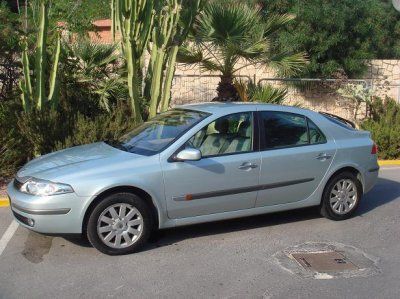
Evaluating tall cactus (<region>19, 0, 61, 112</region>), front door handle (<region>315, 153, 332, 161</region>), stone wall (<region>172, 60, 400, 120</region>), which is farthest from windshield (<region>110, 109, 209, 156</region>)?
stone wall (<region>172, 60, 400, 120</region>)

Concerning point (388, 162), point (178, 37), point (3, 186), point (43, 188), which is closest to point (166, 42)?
point (178, 37)

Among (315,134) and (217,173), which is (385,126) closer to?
(315,134)

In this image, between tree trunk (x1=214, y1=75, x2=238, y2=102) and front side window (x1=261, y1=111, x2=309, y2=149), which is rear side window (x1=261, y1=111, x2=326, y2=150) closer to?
front side window (x1=261, y1=111, x2=309, y2=149)

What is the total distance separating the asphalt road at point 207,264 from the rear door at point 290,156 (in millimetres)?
473

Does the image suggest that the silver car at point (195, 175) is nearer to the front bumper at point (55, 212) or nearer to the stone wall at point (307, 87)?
the front bumper at point (55, 212)

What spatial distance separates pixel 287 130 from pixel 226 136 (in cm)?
79

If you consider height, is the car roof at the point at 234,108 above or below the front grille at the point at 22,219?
above

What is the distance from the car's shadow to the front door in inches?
16.3

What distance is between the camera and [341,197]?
22.1 ft

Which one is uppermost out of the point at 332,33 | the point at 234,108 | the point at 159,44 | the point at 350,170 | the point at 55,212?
the point at 332,33

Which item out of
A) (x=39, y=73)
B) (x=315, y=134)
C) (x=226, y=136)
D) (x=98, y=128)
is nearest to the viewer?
(x=226, y=136)

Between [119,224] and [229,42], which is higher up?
[229,42]

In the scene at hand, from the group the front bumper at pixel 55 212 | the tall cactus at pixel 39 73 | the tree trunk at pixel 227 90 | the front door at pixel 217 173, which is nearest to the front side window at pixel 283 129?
the front door at pixel 217 173

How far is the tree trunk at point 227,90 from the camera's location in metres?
12.0
